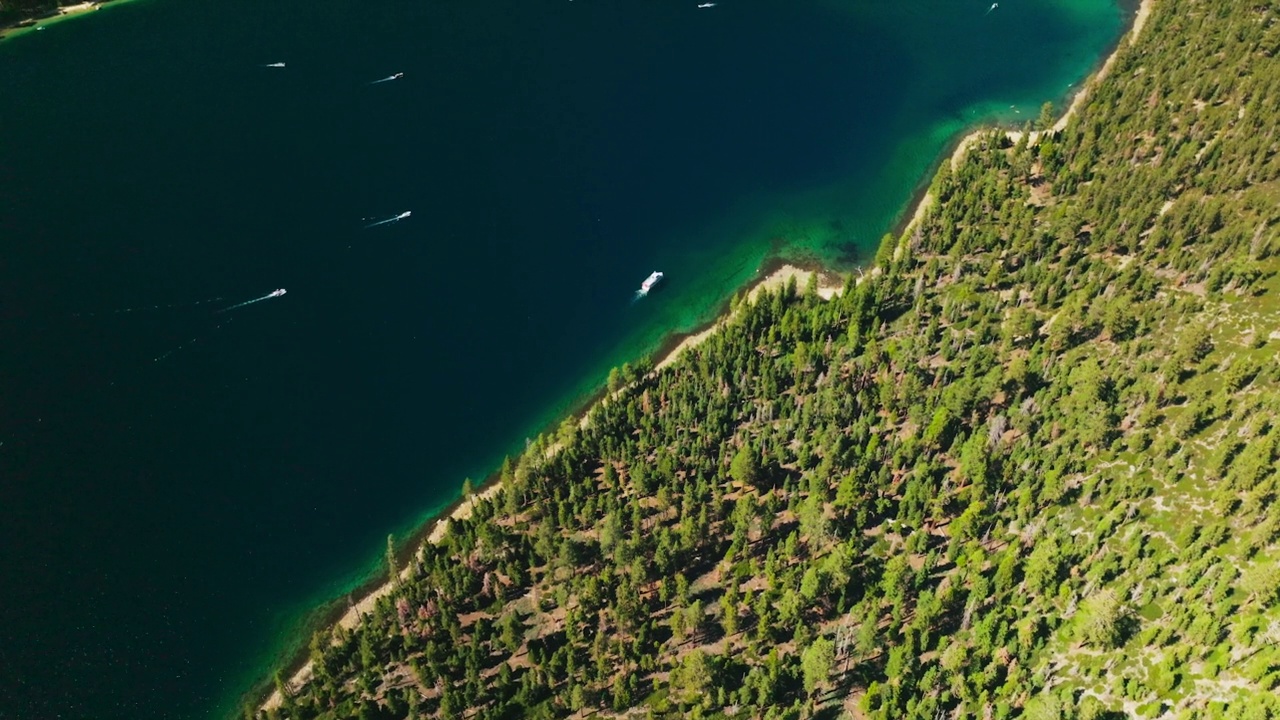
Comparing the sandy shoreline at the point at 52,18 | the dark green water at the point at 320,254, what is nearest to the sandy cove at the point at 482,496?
the dark green water at the point at 320,254

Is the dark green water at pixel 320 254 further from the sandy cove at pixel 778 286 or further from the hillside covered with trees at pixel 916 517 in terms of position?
the hillside covered with trees at pixel 916 517

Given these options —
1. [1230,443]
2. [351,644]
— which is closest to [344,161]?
[351,644]

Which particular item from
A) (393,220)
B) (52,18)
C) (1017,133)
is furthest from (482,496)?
(52,18)

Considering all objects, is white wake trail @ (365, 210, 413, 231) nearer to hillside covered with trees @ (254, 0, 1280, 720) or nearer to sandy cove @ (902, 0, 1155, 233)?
hillside covered with trees @ (254, 0, 1280, 720)

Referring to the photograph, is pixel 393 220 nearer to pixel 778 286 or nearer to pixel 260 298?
pixel 260 298

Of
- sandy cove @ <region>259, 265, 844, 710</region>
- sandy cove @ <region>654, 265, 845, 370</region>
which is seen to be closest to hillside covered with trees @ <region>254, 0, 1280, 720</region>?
sandy cove @ <region>259, 265, 844, 710</region>

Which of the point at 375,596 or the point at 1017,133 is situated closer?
the point at 375,596
